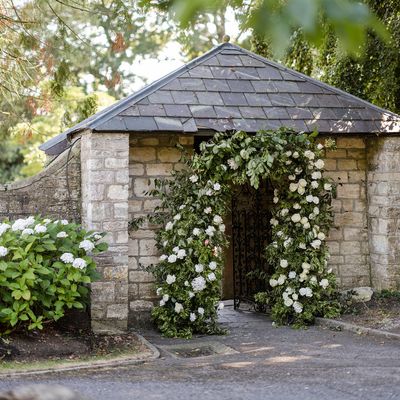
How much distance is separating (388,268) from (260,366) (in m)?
3.57

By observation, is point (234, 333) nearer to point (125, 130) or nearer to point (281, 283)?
point (281, 283)

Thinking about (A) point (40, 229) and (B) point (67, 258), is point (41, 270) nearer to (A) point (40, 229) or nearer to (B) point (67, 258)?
(B) point (67, 258)

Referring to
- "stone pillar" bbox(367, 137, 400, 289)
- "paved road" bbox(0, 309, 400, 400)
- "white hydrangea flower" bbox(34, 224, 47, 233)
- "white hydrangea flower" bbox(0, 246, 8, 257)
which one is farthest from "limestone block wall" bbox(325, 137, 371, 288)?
"white hydrangea flower" bbox(0, 246, 8, 257)

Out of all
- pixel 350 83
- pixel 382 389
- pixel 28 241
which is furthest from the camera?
pixel 350 83

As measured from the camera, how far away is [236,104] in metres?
8.90

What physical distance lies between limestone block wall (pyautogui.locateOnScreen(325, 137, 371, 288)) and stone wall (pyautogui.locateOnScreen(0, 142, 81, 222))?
137 inches

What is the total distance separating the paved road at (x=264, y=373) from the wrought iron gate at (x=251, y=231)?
2.23m

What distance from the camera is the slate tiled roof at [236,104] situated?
8391mm

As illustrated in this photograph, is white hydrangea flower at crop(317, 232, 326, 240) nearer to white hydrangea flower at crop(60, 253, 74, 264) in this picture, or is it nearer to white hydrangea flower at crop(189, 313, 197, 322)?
white hydrangea flower at crop(189, 313, 197, 322)

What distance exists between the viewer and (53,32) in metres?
10.6

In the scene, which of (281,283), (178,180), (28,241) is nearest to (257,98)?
(178,180)

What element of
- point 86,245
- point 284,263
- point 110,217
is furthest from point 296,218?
point 86,245

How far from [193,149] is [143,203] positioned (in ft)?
3.23

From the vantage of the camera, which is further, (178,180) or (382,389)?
(178,180)
